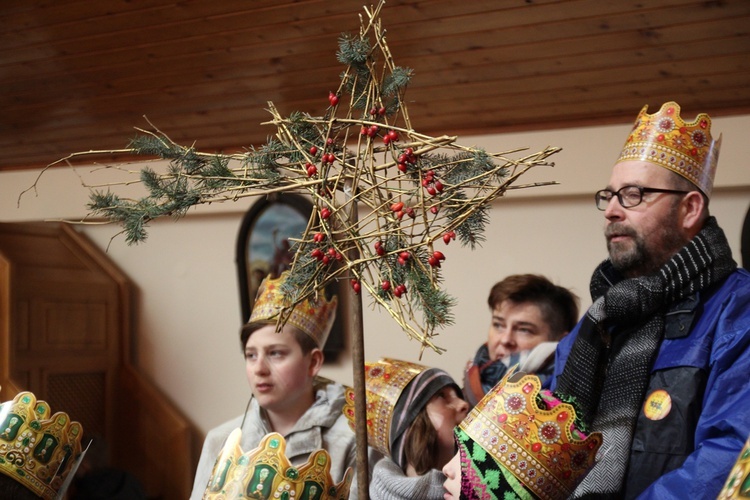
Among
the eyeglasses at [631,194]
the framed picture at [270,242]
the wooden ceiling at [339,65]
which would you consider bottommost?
the framed picture at [270,242]

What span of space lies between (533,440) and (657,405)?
0.48 metres

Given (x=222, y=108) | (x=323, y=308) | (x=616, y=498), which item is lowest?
(x=616, y=498)

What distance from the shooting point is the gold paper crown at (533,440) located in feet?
5.71

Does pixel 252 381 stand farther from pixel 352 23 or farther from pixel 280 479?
pixel 352 23

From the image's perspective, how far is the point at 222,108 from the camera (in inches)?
184

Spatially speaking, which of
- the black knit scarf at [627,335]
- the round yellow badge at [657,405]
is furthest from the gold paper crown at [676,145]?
the round yellow badge at [657,405]

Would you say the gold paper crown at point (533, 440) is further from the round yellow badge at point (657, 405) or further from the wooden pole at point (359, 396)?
the round yellow badge at point (657, 405)

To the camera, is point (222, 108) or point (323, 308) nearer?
point (323, 308)

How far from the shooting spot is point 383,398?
2.42 m

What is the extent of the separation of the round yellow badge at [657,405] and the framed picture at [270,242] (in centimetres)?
276

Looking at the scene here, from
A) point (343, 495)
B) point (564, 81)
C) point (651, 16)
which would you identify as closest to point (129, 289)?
point (564, 81)

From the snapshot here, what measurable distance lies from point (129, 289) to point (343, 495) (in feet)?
13.2

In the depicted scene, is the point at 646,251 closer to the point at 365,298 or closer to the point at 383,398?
the point at 383,398

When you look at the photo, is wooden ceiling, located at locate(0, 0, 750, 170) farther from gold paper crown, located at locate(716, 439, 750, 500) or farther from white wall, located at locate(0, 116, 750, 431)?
gold paper crown, located at locate(716, 439, 750, 500)
